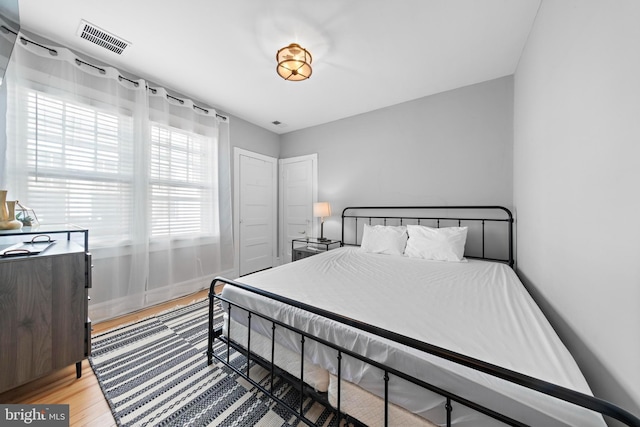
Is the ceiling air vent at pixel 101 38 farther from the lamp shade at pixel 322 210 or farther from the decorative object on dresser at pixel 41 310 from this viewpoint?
the lamp shade at pixel 322 210

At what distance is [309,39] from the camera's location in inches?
76.6

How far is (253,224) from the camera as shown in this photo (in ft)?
13.0

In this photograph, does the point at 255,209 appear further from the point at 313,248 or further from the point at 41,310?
the point at 41,310

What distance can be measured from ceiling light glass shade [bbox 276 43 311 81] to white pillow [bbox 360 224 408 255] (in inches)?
76.7

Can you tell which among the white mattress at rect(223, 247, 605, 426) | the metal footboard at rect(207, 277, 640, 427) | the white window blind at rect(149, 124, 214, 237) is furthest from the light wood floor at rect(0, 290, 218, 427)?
the white window blind at rect(149, 124, 214, 237)

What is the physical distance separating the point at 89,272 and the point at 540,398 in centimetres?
244

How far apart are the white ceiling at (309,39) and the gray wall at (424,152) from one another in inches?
10.0

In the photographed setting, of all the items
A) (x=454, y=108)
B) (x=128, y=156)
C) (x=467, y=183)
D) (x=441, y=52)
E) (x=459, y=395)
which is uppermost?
(x=441, y=52)

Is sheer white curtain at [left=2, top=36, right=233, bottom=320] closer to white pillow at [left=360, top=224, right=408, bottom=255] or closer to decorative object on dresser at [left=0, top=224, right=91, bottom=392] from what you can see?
decorative object on dresser at [left=0, top=224, right=91, bottom=392]

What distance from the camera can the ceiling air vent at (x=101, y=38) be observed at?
→ 6.07 feet

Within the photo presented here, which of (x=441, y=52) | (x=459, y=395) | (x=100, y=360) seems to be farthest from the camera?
(x=441, y=52)

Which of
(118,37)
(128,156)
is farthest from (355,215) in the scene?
(118,37)

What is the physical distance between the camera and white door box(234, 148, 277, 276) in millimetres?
3736

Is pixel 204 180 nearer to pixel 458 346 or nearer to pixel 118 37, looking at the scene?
pixel 118 37
